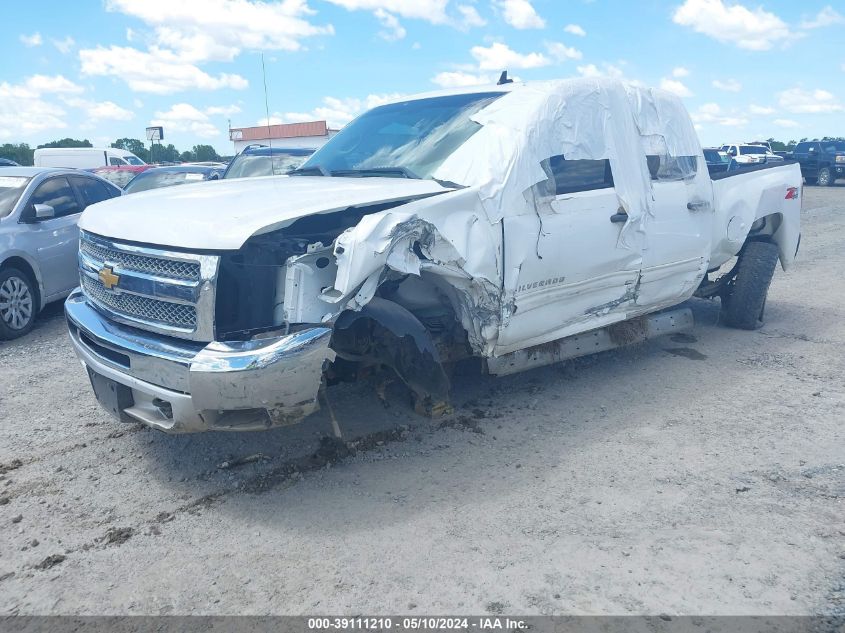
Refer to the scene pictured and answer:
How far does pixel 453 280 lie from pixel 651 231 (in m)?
1.95

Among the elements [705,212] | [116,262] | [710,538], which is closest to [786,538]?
[710,538]

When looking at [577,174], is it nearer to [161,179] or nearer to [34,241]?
[34,241]

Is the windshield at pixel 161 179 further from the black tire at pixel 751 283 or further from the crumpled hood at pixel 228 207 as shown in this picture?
the black tire at pixel 751 283

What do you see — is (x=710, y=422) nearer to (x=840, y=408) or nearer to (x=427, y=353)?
(x=840, y=408)

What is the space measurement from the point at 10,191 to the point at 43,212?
1.99 ft

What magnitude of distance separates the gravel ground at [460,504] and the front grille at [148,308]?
89 cm

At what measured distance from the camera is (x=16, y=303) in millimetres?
6699

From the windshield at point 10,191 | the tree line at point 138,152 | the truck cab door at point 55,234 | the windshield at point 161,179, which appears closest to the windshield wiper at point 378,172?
the truck cab door at point 55,234

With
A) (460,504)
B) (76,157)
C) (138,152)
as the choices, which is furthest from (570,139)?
(138,152)

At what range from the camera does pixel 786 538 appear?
126 inches

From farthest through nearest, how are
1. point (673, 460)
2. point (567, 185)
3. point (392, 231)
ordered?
1. point (567, 185)
2. point (673, 460)
3. point (392, 231)

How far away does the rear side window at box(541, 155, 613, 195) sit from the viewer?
4.47 meters

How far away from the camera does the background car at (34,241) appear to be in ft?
21.9

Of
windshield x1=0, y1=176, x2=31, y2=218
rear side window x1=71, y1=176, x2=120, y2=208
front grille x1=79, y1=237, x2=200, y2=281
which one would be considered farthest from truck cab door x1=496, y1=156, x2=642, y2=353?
rear side window x1=71, y1=176, x2=120, y2=208
